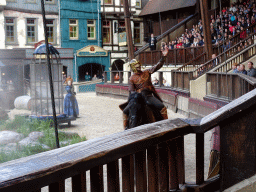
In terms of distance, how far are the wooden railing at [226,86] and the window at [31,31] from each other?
21931mm

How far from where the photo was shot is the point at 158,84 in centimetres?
2203

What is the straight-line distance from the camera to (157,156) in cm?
239

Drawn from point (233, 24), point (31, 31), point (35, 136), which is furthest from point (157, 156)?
point (31, 31)

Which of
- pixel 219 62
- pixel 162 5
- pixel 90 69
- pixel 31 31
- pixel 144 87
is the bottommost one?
pixel 144 87

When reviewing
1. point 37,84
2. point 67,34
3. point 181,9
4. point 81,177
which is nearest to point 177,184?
point 81,177

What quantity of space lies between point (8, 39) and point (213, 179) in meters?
31.6

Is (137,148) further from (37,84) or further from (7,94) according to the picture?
(7,94)

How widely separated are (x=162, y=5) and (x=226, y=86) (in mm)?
22986

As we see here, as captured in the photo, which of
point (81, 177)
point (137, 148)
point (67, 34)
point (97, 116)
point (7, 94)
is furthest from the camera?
point (67, 34)

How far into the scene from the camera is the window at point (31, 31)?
33.3 m

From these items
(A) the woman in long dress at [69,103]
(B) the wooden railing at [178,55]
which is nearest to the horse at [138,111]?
(A) the woman in long dress at [69,103]

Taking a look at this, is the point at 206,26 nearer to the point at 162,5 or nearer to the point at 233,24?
the point at 233,24

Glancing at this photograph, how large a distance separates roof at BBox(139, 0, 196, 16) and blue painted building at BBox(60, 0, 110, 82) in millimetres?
4060

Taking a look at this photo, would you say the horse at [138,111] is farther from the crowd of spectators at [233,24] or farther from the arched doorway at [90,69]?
the arched doorway at [90,69]
